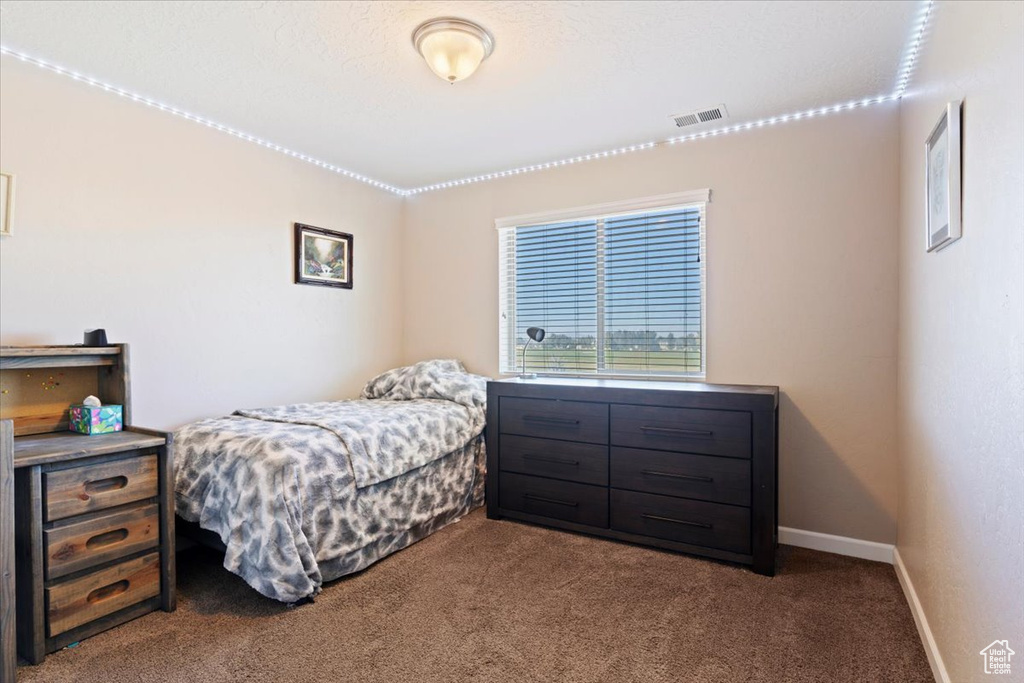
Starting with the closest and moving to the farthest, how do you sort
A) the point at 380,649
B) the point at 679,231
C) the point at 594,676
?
the point at 594,676
the point at 380,649
the point at 679,231

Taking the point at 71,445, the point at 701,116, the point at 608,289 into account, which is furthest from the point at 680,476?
the point at 71,445

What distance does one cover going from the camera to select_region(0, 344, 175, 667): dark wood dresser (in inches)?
69.1

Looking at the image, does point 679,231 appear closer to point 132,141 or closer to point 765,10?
point 765,10

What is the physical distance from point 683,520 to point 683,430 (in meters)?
0.45

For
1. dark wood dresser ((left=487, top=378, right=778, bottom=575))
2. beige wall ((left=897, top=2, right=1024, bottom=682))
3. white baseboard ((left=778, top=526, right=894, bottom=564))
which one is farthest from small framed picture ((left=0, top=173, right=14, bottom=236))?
white baseboard ((left=778, top=526, right=894, bottom=564))

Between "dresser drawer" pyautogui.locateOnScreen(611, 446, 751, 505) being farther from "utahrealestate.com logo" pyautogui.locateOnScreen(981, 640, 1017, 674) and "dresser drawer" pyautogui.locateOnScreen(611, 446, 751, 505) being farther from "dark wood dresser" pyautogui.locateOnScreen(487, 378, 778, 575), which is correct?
"utahrealestate.com logo" pyautogui.locateOnScreen(981, 640, 1017, 674)

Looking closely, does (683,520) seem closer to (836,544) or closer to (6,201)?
(836,544)

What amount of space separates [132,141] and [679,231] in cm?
296

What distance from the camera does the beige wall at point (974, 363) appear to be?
1.10 meters

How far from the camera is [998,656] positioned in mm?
1156

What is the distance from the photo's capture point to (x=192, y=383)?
9.21ft

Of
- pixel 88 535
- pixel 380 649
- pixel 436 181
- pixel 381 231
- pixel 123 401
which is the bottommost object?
pixel 380 649

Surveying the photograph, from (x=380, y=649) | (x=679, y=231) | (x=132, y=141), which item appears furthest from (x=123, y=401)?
(x=679, y=231)

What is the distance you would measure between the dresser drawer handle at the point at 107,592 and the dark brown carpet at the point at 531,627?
0.44 feet
